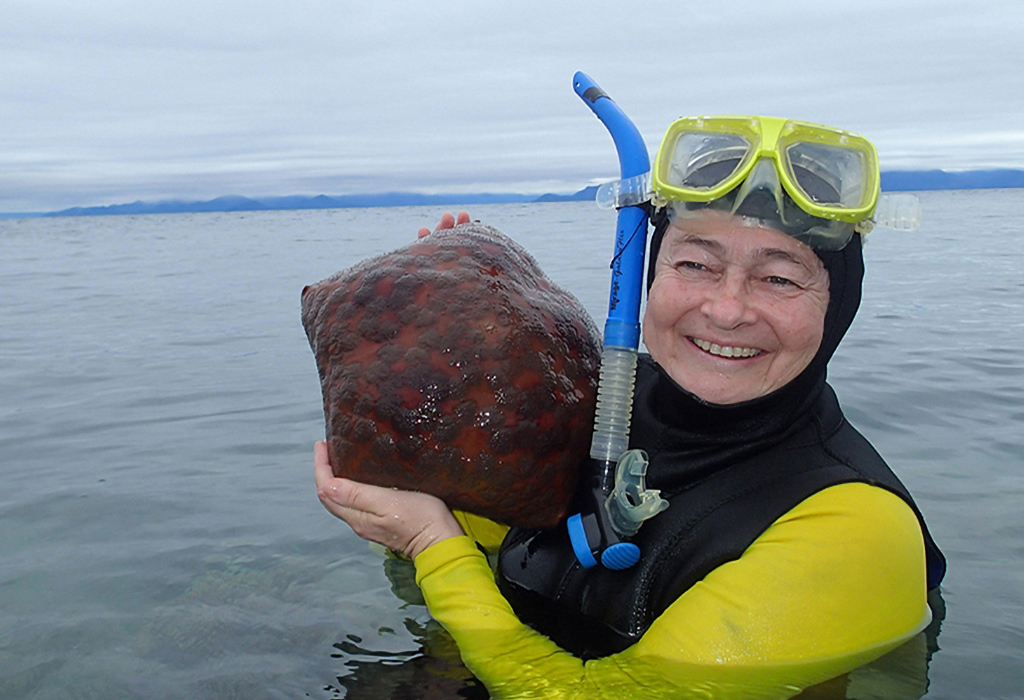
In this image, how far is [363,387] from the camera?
2479mm

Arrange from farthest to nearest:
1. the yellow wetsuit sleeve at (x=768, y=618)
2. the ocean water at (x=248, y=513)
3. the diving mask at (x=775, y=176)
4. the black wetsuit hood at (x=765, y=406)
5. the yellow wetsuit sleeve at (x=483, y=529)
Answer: the yellow wetsuit sleeve at (x=483, y=529) → the ocean water at (x=248, y=513) → the black wetsuit hood at (x=765, y=406) → the diving mask at (x=775, y=176) → the yellow wetsuit sleeve at (x=768, y=618)

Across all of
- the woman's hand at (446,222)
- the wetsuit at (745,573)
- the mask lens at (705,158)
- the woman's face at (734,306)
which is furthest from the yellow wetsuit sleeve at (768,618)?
the woman's hand at (446,222)

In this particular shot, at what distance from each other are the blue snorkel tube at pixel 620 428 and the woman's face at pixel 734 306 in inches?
4.2

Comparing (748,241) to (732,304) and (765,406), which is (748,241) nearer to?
(732,304)

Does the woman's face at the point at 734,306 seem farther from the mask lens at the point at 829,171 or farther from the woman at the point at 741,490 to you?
the mask lens at the point at 829,171

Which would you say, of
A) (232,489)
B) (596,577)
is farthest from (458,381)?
(232,489)

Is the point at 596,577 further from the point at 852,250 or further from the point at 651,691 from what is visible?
the point at 852,250

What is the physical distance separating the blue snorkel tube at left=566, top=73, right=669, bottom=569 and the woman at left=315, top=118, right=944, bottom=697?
0.24 ft

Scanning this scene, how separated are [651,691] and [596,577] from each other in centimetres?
48

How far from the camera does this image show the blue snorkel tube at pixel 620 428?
8.27ft

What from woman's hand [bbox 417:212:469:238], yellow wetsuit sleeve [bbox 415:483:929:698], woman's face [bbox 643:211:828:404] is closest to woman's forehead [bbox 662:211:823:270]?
woman's face [bbox 643:211:828:404]

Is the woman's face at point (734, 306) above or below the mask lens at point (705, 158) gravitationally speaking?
below

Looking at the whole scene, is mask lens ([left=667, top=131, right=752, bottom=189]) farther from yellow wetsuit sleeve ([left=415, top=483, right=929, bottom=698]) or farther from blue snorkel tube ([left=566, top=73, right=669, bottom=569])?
yellow wetsuit sleeve ([left=415, top=483, right=929, bottom=698])

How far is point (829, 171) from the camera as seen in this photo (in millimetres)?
2541
